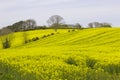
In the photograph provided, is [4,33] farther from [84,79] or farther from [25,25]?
[84,79]

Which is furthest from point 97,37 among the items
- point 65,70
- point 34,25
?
point 34,25

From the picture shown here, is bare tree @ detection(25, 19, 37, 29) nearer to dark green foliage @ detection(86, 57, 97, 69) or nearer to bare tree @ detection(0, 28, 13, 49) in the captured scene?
bare tree @ detection(0, 28, 13, 49)

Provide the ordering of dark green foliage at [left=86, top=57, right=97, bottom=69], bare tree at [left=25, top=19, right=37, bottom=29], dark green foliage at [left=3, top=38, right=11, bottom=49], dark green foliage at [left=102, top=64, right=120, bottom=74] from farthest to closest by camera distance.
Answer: bare tree at [left=25, top=19, right=37, bottom=29] → dark green foliage at [left=3, top=38, right=11, bottom=49] → dark green foliage at [left=86, top=57, right=97, bottom=69] → dark green foliage at [left=102, top=64, right=120, bottom=74]

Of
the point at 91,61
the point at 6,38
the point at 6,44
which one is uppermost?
the point at 91,61

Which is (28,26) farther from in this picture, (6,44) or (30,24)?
(6,44)

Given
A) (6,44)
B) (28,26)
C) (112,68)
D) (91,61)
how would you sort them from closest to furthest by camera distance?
(112,68), (91,61), (6,44), (28,26)

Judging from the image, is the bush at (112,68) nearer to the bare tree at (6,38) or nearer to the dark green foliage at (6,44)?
the bare tree at (6,38)

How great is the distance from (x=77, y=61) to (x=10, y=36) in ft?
245

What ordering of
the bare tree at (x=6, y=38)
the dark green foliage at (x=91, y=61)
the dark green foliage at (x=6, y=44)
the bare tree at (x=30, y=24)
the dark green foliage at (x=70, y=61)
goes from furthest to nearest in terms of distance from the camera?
the bare tree at (x=30, y=24)
the bare tree at (x=6, y=38)
the dark green foliage at (x=6, y=44)
the dark green foliage at (x=70, y=61)
the dark green foliage at (x=91, y=61)

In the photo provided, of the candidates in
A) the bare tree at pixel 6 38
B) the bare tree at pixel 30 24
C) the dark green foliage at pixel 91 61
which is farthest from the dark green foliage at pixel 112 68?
the bare tree at pixel 30 24

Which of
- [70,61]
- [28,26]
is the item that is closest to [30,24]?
[28,26]

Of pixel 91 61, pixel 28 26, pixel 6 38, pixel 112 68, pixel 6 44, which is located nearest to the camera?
pixel 112 68

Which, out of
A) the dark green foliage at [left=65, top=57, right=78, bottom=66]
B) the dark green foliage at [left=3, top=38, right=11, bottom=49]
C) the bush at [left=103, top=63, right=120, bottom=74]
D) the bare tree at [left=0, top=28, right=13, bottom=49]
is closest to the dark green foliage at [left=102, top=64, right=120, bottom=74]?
the bush at [left=103, top=63, right=120, bottom=74]

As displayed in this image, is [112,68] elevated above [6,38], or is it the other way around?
[112,68]
